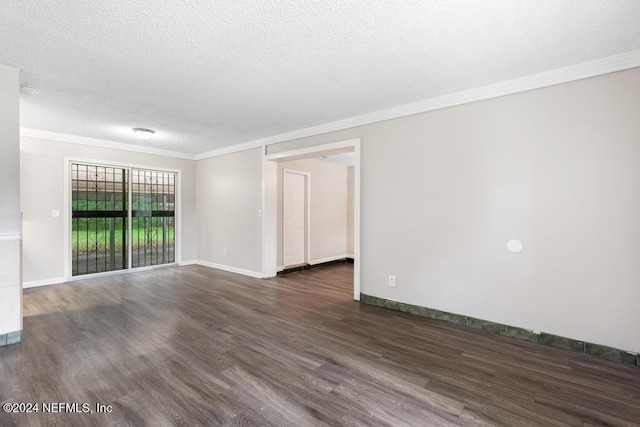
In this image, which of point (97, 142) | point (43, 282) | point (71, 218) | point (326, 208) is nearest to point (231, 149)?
point (97, 142)

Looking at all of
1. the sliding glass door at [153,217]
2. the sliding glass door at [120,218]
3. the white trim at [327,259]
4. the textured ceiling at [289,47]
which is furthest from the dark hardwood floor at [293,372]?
the white trim at [327,259]

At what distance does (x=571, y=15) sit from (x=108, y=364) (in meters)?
4.21

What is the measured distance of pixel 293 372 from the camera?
226 cm

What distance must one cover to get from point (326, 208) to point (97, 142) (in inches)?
185

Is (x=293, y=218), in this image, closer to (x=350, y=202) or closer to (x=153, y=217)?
(x=350, y=202)

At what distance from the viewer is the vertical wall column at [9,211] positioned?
261 centimetres

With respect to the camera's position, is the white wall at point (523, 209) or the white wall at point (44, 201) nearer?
the white wall at point (523, 209)

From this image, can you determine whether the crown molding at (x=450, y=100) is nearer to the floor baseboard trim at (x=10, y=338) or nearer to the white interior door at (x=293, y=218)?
the white interior door at (x=293, y=218)

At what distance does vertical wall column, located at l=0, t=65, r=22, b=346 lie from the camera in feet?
8.56

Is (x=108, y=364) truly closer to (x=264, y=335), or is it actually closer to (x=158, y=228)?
(x=264, y=335)

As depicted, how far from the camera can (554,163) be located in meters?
2.73

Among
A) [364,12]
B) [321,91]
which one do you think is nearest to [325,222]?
[321,91]

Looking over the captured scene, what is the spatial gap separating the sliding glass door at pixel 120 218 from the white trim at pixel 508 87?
13.6 ft

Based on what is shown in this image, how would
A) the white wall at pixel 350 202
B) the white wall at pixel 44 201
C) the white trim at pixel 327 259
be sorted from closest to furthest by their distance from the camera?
1. the white wall at pixel 44 201
2. the white trim at pixel 327 259
3. the white wall at pixel 350 202
